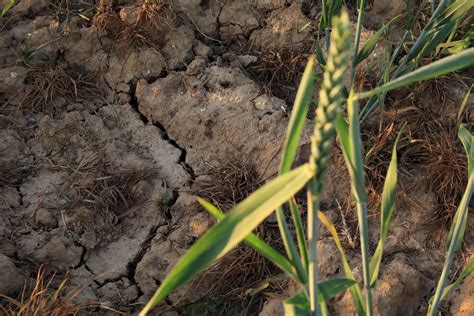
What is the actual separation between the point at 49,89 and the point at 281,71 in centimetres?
85

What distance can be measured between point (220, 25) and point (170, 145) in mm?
541

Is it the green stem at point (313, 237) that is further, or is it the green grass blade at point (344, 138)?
the green grass blade at point (344, 138)

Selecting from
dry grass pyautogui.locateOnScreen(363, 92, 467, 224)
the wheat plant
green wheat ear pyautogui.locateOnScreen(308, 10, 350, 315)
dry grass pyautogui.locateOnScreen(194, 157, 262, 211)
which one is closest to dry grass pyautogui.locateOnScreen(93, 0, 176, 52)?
dry grass pyautogui.locateOnScreen(194, 157, 262, 211)

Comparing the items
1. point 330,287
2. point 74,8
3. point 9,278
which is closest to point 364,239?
point 330,287

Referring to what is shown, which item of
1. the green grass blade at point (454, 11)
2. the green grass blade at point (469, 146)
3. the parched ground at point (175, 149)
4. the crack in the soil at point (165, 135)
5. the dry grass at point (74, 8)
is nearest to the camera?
the green grass blade at point (469, 146)

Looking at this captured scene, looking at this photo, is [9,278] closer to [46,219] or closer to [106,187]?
[46,219]

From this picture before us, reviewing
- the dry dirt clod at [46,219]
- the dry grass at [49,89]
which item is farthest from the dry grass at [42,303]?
the dry grass at [49,89]

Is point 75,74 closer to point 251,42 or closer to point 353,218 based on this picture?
point 251,42

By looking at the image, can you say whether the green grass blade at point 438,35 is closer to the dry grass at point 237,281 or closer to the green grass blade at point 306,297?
the dry grass at point 237,281

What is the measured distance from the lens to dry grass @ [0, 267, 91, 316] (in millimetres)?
1542

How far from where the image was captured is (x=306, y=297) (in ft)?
3.12

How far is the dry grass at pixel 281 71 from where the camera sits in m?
2.13

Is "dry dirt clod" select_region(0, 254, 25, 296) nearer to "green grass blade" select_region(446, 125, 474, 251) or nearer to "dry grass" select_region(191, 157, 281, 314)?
"dry grass" select_region(191, 157, 281, 314)

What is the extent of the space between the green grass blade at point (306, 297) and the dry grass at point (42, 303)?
83cm
